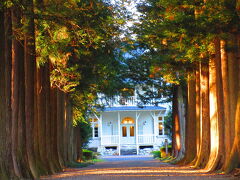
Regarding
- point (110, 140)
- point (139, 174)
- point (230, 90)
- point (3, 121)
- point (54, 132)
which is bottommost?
point (139, 174)

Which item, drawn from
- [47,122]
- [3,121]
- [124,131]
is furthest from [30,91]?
[124,131]

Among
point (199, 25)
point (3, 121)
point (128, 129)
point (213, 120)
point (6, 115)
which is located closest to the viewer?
point (3, 121)

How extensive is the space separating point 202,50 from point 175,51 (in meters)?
4.99

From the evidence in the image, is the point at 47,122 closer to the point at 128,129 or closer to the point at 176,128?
the point at 176,128

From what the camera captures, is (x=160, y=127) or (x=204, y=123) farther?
(x=160, y=127)

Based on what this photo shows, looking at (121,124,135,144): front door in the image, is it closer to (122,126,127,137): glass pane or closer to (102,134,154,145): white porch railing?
(122,126,127,137): glass pane

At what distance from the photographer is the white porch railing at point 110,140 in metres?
59.9

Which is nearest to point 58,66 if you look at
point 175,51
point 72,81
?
point 72,81

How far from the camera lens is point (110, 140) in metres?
60.0

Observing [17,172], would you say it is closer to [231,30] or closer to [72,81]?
[231,30]

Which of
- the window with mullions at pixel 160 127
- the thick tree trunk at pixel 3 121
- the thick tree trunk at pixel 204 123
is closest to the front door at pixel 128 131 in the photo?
the window with mullions at pixel 160 127

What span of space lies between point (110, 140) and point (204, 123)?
39.7m

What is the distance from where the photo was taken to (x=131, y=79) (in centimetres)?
3712

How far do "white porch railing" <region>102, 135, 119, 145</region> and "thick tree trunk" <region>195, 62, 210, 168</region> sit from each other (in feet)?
128
